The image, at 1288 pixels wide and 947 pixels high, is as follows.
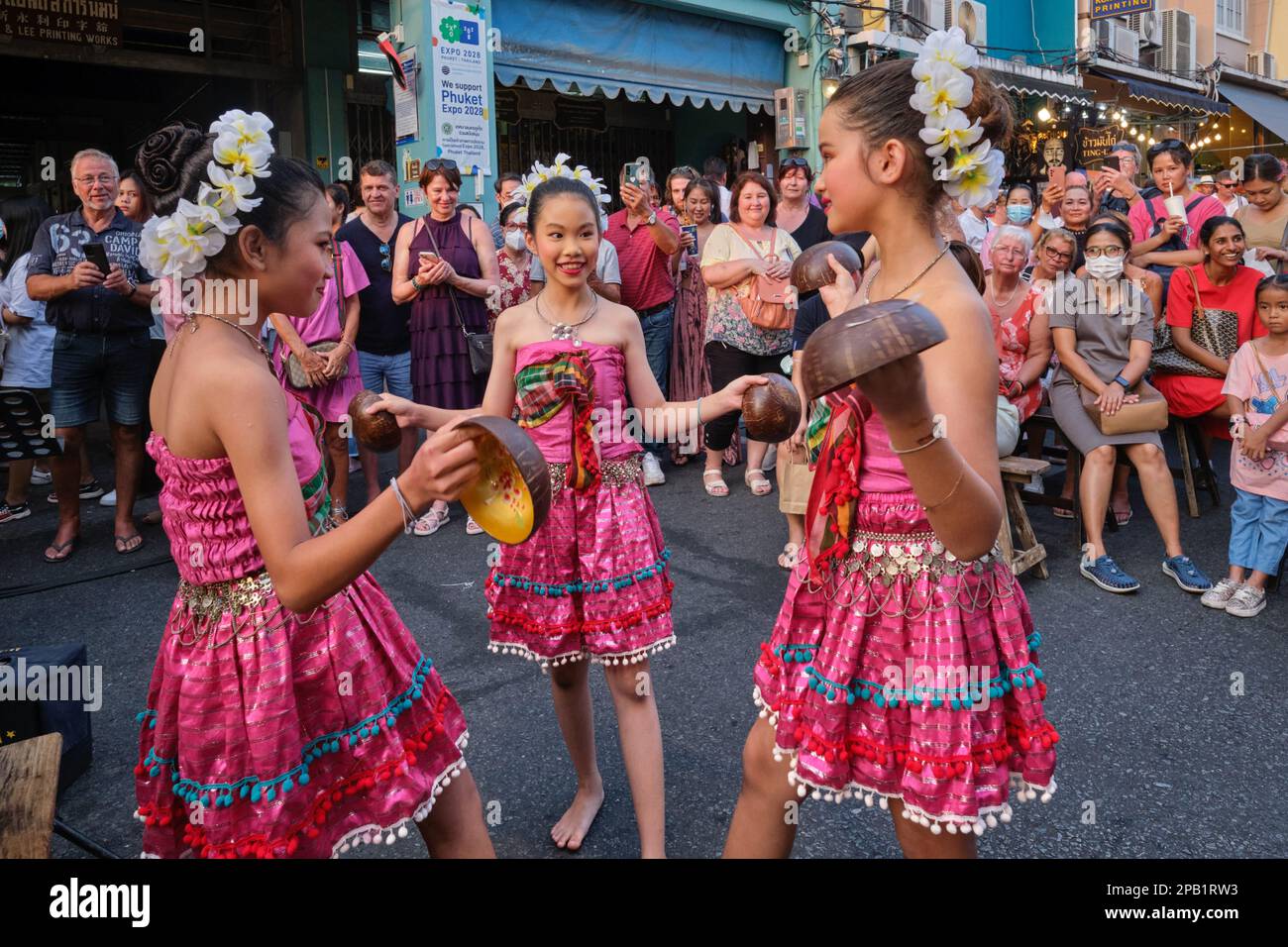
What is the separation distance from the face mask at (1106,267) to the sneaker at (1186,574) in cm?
172

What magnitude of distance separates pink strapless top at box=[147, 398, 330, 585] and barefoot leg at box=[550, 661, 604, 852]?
1144mm

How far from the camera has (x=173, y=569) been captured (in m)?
5.21

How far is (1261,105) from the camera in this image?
2228cm

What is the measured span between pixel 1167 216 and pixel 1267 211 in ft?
2.35

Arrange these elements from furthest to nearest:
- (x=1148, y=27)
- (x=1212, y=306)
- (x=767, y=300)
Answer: (x=1148, y=27), (x=1212, y=306), (x=767, y=300)

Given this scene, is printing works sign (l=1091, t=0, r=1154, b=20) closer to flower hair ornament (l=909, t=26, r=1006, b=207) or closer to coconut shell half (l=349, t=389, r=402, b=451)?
flower hair ornament (l=909, t=26, r=1006, b=207)

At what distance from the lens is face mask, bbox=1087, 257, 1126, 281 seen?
5.62 meters

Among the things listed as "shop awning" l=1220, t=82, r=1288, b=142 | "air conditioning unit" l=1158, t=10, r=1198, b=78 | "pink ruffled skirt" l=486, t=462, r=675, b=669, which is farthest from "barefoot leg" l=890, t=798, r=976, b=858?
"shop awning" l=1220, t=82, r=1288, b=142

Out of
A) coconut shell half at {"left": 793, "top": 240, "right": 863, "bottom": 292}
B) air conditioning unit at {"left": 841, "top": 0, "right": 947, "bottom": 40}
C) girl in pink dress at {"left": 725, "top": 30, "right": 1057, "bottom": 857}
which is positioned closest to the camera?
girl in pink dress at {"left": 725, "top": 30, "right": 1057, "bottom": 857}

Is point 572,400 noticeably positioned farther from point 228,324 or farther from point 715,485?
point 715,485

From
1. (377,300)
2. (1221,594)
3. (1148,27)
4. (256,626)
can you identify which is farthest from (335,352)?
(1148,27)

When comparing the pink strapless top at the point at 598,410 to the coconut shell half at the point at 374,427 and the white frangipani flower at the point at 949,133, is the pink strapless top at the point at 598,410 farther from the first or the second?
the white frangipani flower at the point at 949,133
